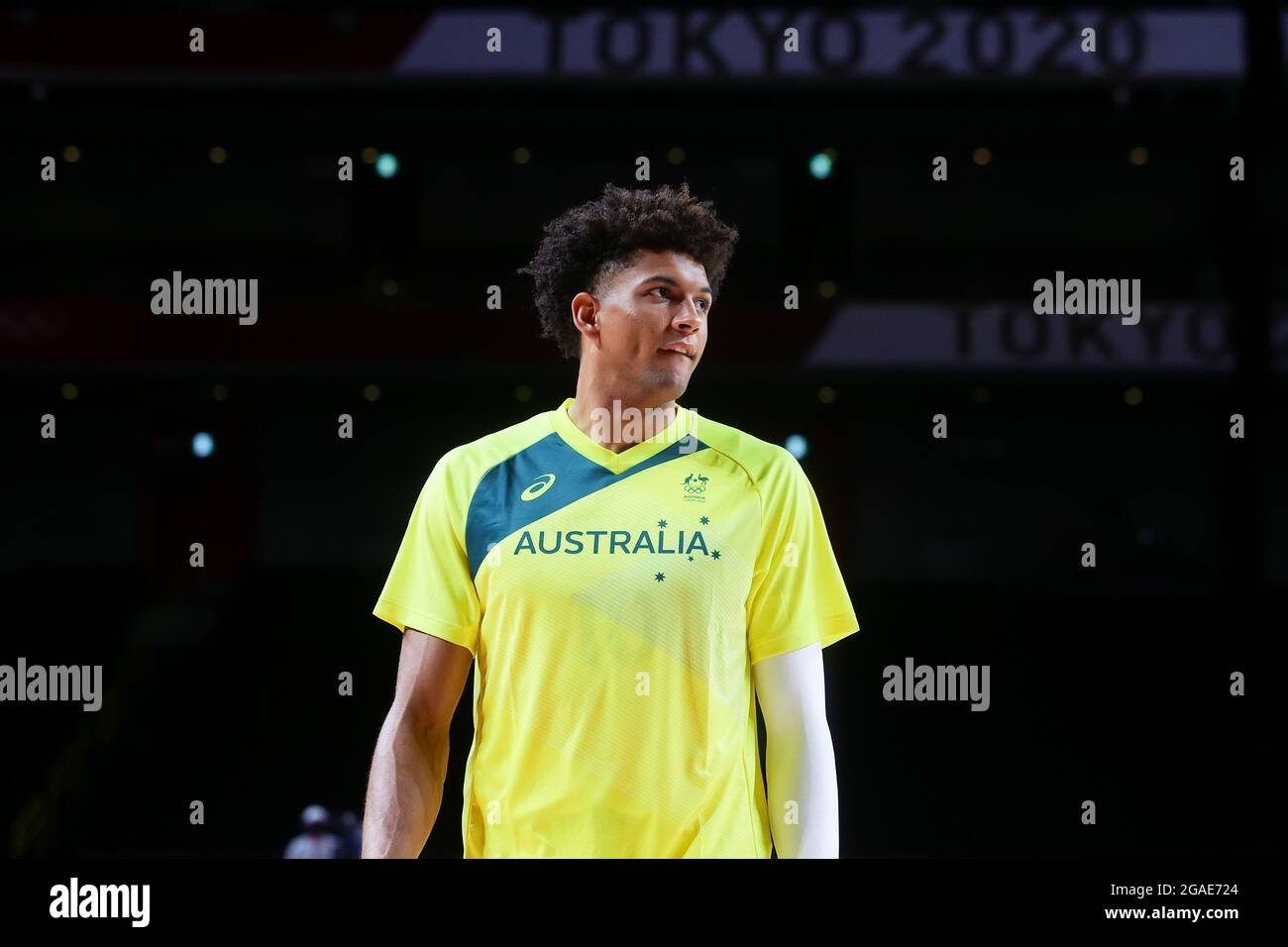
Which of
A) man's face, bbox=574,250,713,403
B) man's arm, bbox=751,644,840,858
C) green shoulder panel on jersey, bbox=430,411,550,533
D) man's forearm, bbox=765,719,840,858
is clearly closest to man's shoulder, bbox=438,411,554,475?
green shoulder panel on jersey, bbox=430,411,550,533

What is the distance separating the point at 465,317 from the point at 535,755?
1.12 meters

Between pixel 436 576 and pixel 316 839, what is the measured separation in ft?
2.54

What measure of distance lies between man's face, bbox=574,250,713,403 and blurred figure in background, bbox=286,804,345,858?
48.1 inches

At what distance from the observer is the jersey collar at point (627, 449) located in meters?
2.68

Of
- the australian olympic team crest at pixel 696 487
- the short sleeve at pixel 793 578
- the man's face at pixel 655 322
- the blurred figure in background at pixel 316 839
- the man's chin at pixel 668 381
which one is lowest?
the blurred figure in background at pixel 316 839

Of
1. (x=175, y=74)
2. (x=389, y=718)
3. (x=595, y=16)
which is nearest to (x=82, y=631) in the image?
(x=389, y=718)

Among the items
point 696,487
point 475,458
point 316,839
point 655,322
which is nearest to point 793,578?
point 696,487

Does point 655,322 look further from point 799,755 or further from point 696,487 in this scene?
point 799,755

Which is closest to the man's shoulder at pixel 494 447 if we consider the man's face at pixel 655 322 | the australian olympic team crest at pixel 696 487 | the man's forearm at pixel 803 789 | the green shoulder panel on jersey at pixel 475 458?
the green shoulder panel on jersey at pixel 475 458

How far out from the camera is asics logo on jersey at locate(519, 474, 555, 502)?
2645mm

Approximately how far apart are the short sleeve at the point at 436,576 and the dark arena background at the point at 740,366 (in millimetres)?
201

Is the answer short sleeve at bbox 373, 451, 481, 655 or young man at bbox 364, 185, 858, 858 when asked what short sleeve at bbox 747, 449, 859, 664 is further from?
short sleeve at bbox 373, 451, 481, 655

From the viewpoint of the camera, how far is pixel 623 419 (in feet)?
8.88

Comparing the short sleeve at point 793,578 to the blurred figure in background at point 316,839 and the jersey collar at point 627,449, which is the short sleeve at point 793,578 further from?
the blurred figure in background at point 316,839
